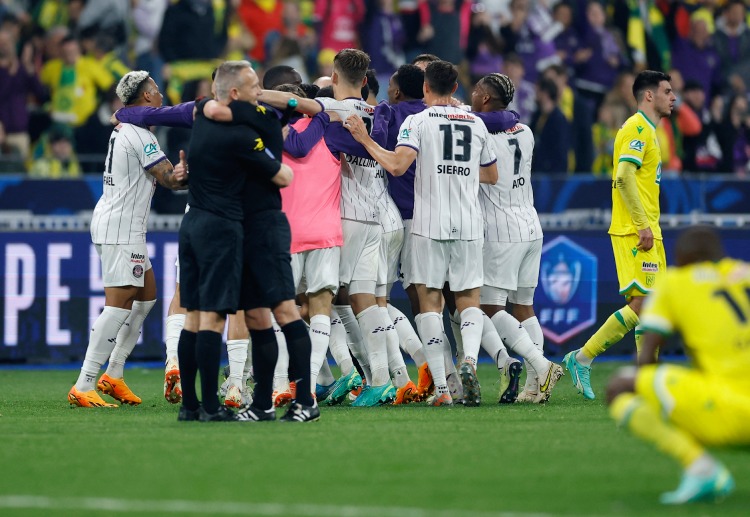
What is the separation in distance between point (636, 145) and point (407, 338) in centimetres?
240

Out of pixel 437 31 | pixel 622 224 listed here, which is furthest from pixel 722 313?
pixel 437 31

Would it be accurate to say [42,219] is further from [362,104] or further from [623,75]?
[623,75]

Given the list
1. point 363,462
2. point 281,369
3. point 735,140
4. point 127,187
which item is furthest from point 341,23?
point 363,462

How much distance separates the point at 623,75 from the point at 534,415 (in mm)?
11776

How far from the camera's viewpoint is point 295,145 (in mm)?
10188

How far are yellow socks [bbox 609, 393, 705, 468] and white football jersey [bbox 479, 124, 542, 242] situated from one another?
5388 millimetres

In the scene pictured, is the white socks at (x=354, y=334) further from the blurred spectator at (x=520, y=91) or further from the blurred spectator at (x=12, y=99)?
the blurred spectator at (x=520, y=91)

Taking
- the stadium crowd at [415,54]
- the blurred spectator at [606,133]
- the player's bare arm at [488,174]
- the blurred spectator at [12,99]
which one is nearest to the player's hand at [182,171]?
the player's bare arm at [488,174]

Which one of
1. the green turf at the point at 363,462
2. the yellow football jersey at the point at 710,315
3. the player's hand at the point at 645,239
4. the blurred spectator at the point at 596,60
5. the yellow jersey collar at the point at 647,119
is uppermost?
the blurred spectator at the point at 596,60

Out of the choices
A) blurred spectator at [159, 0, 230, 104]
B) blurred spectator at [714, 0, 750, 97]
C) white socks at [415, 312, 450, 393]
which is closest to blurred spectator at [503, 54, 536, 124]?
blurred spectator at [714, 0, 750, 97]

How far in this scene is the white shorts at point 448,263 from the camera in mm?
10688

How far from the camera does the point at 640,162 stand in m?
11.2

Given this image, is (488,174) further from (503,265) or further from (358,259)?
(358,259)

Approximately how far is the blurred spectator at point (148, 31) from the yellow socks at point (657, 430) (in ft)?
43.9
